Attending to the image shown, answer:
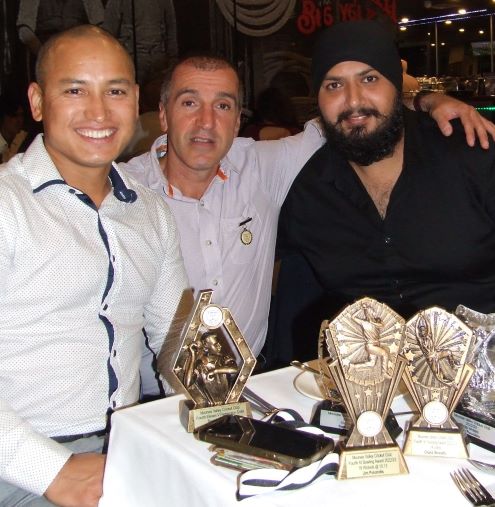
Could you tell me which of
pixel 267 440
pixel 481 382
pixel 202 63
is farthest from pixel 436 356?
pixel 202 63

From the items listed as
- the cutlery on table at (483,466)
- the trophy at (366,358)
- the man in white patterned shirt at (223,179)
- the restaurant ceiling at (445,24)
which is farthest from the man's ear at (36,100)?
the restaurant ceiling at (445,24)

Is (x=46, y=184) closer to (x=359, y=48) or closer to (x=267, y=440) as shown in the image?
(x=267, y=440)

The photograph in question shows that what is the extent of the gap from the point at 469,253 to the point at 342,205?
1.37ft

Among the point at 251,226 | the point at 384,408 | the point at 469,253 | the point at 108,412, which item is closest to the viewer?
the point at 384,408

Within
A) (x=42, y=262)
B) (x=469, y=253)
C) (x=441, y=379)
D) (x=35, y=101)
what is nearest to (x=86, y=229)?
(x=42, y=262)

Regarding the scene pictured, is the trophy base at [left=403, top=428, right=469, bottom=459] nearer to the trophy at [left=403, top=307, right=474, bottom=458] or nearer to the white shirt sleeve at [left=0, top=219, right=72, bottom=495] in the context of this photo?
the trophy at [left=403, top=307, right=474, bottom=458]

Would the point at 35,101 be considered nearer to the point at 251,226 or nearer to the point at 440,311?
the point at 251,226

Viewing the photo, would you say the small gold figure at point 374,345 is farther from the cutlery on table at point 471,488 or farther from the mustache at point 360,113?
the mustache at point 360,113

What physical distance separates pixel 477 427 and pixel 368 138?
48.7 inches

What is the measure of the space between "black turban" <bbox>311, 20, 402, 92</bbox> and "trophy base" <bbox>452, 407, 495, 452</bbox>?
1.36 metres

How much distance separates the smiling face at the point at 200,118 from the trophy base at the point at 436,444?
1.36 metres

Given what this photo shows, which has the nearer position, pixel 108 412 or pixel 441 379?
pixel 441 379

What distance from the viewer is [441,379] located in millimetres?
1183

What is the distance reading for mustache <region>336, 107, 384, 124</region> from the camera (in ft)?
7.58
